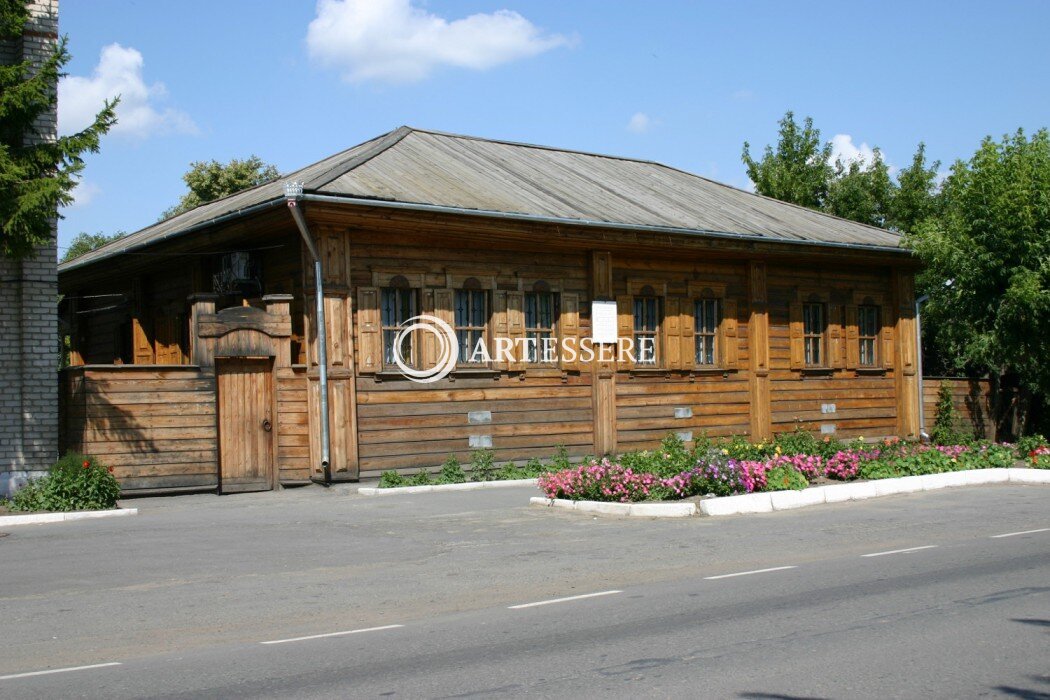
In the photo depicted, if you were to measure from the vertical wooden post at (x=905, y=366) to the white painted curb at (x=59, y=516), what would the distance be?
18090 mm

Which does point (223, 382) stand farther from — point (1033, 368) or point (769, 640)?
point (1033, 368)

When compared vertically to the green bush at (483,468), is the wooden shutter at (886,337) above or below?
above

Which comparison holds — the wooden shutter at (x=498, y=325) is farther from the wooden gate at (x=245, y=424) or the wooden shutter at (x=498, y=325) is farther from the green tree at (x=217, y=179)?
the green tree at (x=217, y=179)

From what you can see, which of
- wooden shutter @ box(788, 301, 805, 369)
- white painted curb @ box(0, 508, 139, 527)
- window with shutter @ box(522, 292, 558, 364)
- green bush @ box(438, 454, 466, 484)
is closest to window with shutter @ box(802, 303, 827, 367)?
wooden shutter @ box(788, 301, 805, 369)

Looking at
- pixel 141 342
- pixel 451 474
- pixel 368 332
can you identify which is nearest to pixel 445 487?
pixel 451 474

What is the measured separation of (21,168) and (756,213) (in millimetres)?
16152

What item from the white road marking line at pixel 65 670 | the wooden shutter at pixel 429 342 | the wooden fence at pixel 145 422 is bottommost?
the white road marking line at pixel 65 670

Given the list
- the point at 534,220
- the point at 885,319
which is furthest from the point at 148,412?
the point at 885,319

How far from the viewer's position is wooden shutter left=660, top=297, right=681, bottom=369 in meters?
21.9

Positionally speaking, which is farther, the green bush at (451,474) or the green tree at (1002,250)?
the green tree at (1002,250)

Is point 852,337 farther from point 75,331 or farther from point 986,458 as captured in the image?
point 75,331

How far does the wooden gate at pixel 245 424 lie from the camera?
54.7 feet

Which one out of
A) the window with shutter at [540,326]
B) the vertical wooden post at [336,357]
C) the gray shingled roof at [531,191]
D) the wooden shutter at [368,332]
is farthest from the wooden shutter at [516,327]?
the vertical wooden post at [336,357]

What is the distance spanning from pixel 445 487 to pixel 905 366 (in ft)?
44.7
